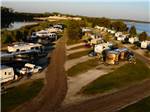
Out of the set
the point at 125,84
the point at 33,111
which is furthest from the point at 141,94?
the point at 33,111

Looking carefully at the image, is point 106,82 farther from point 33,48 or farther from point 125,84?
point 33,48

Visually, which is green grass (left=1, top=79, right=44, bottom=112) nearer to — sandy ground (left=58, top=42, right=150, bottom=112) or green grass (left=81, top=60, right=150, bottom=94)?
sandy ground (left=58, top=42, right=150, bottom=112)

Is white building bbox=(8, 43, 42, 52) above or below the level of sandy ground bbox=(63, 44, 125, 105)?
above

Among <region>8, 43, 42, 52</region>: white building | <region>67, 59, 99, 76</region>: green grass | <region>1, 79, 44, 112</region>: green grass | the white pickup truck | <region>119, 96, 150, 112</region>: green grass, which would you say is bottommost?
<region>119, 96, 150, 112</region>: green grass

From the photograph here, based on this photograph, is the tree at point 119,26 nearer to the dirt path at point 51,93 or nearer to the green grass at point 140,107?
the dirt path at point 51,93

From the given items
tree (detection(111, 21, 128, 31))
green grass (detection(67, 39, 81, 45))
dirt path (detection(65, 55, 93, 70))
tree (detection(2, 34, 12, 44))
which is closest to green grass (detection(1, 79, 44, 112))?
dirt path (detection(65, 55, 93, 70))

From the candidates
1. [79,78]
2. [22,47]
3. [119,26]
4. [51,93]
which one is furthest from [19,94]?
[119,26]

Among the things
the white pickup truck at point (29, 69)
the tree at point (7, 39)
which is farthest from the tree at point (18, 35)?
the white pickup truck at point (29, 69)
